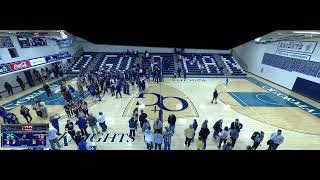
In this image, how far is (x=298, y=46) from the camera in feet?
55.0

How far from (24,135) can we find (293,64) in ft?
66.1

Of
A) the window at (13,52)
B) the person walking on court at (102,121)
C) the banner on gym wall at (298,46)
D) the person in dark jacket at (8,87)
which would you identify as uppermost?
the banner on gym wall at (298,46)

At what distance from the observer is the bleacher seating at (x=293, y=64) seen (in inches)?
589

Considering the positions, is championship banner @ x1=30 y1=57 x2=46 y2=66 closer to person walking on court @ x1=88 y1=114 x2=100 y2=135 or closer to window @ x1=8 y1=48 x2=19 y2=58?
window @ x1=8 y1=48 x2=19 y2=58

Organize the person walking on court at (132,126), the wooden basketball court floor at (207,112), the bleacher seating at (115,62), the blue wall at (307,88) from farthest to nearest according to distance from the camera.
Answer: the bleacher seating at (115,62), the blue wall at (307,88), the wooden basketball court floor at (207,112), the person walking on court at (132,126)

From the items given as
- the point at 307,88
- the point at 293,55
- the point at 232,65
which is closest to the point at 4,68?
the point at 307,88

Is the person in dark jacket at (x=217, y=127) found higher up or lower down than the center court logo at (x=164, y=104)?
higher up

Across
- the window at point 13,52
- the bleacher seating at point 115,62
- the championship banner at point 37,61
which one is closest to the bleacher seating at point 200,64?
the bleacher seating at point 115,62

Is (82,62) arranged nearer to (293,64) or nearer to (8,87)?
(8,87)

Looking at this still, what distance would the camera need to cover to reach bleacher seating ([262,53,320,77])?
49.1 feet

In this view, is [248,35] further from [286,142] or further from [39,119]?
[39,119]

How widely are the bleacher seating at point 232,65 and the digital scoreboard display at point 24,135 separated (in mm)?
21048

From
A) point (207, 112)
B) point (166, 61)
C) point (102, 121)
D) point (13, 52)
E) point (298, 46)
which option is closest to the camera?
point (102, 121)

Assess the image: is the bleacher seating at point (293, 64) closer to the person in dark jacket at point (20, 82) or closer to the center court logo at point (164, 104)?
the center court logo at point (164, 104)
